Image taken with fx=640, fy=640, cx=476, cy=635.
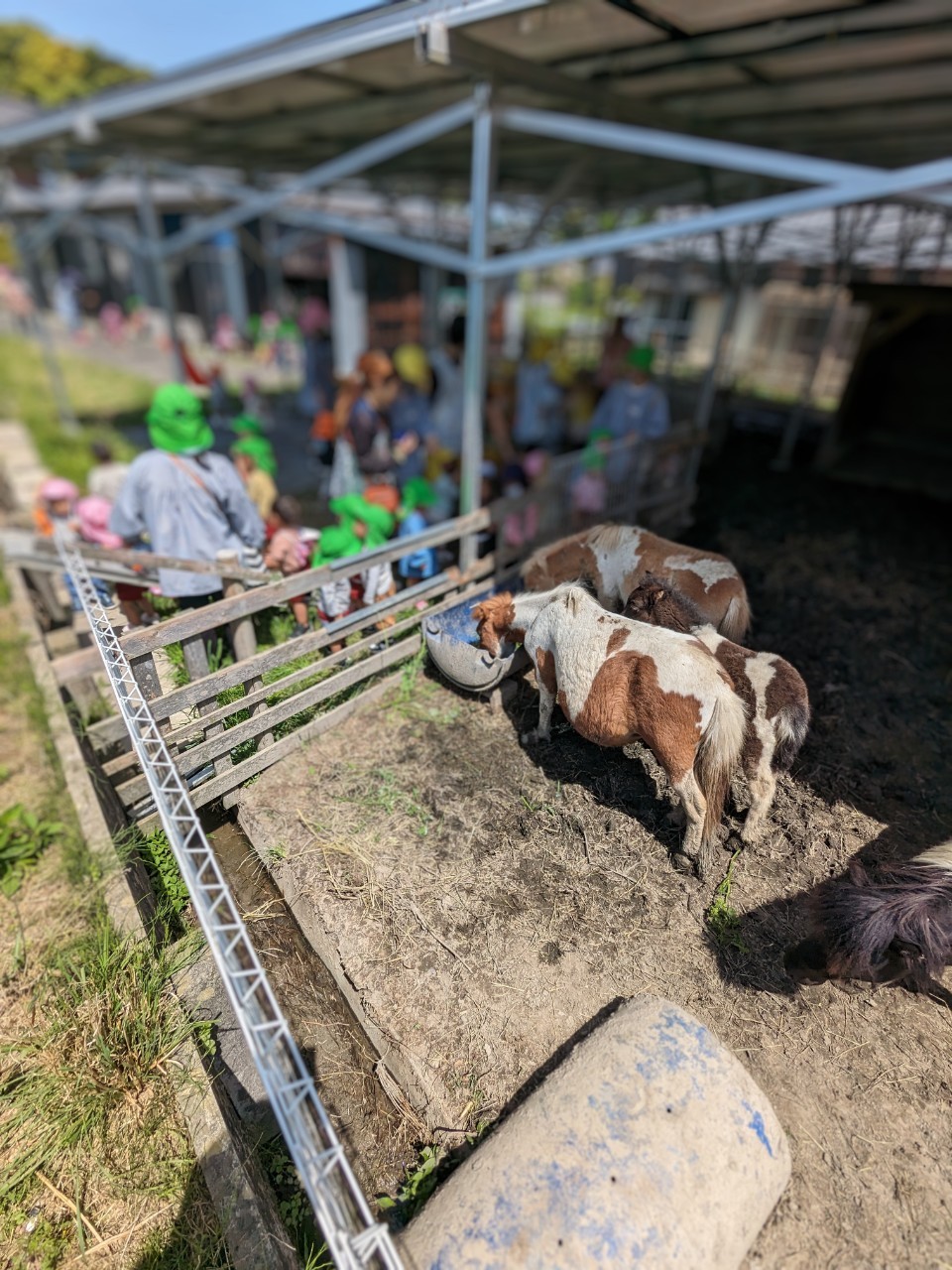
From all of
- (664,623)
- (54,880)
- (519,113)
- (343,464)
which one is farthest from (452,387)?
(54,880)

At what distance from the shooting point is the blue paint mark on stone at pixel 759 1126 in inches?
84.7

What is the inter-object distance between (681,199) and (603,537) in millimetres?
8157

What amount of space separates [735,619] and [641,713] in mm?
1334

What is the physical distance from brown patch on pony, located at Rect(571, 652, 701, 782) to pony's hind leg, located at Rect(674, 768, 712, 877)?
0.19ft

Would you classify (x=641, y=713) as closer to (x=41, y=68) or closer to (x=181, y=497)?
(x=181, y=497)

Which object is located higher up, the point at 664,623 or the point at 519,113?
the point at 519,113

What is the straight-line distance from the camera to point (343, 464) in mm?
6492

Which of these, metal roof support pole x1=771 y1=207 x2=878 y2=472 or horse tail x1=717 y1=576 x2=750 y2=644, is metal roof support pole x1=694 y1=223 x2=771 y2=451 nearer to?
metal roof support pole x1=771 y1=207 x2=878 y2=472

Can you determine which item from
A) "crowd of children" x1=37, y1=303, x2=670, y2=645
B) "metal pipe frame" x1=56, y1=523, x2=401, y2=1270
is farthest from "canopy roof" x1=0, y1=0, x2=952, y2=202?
"metal pipe frame" x1=56, y1=523, x2=401, y2=1270

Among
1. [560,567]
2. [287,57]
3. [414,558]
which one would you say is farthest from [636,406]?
[287,57]

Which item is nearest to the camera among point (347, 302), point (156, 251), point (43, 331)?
point (156, 251)

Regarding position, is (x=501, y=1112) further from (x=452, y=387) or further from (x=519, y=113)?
(x=452, y=387)

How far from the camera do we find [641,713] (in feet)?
10.8

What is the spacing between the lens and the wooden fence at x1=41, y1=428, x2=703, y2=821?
346 centimetres
